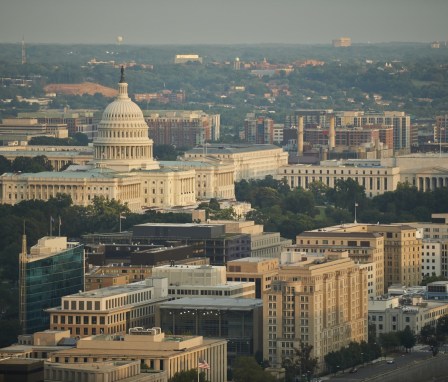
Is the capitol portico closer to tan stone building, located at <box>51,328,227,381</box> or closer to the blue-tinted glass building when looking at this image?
the blue-tinted glass building

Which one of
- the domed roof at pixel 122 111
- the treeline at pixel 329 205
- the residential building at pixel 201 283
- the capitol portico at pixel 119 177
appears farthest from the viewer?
the domed roof at pixel 122 111

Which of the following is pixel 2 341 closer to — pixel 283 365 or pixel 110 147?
pixel 283 365

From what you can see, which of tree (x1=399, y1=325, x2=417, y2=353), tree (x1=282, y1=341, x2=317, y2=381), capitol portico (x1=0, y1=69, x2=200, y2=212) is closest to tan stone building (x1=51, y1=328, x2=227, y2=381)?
tree (x1=282, y1=341, x2=317, y2=381)

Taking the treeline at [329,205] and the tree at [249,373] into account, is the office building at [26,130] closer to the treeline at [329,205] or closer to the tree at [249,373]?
the treeline at [329,205]

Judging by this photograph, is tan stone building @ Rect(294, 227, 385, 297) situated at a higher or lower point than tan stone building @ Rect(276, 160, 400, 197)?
higher

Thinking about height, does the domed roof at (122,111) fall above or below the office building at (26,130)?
above

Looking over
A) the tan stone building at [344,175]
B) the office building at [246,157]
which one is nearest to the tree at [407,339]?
the tan stone building at [344,175]

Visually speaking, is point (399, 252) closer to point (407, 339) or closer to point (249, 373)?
point (407, 339)
